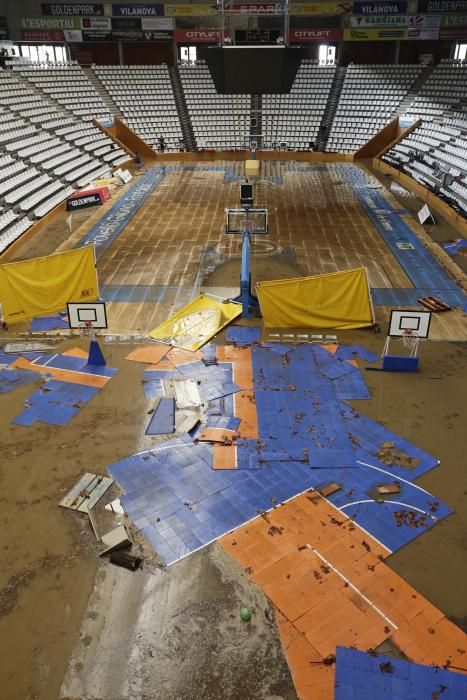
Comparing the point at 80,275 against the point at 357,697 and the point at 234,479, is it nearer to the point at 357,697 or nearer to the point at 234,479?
the point at 234,479

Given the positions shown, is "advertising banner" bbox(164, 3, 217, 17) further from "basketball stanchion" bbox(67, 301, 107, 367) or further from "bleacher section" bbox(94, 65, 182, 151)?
"basketball stanchion" bbox(67, 301, 107, 367)

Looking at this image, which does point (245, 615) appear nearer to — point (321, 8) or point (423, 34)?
point (423, 34)

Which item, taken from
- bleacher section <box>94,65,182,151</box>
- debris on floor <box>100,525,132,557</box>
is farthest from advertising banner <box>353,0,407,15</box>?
debris on floor <box>100,525,132,557</box>

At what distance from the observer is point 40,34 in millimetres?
37906

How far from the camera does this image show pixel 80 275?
14.2m

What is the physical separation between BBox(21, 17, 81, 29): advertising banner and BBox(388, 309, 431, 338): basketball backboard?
3732 cm

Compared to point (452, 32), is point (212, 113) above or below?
below

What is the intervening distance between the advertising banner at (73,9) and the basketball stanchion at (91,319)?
34623mm

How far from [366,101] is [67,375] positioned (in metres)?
33.0

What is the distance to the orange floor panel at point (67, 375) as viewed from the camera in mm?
11484

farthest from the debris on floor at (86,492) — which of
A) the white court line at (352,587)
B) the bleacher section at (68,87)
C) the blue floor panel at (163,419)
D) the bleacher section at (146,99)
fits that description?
the bleacher section at (146,99)

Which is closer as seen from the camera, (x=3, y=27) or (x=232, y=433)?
(x=232, y=433)

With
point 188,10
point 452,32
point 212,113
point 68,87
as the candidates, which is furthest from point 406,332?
point 188,10

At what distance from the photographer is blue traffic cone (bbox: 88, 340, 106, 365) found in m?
11.9
